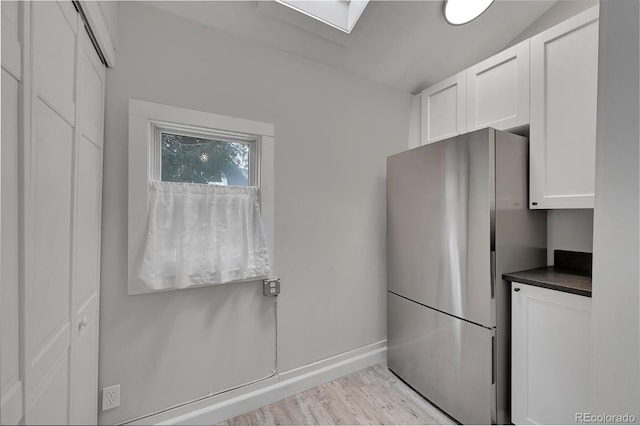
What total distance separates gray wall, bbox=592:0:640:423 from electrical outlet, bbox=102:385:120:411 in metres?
1.96

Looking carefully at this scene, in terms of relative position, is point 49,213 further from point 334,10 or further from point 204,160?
point 334,10

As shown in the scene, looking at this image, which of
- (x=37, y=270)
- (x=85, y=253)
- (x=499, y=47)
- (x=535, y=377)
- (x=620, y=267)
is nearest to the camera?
(x=620, y=267)

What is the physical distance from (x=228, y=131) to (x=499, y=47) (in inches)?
90.8

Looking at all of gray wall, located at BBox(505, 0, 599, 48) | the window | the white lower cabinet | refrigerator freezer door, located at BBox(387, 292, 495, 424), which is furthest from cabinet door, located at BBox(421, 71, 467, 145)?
the window

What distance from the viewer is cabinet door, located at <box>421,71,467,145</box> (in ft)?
6.51

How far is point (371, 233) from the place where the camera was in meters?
2.23

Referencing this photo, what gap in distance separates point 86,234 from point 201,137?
2.65 ft

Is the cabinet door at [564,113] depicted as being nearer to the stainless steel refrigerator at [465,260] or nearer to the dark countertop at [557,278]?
the stainless steel refrigerator at [465,260]

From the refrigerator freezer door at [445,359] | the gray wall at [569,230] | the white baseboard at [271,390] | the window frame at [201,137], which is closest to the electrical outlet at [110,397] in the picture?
the white baseboard at [271,390]

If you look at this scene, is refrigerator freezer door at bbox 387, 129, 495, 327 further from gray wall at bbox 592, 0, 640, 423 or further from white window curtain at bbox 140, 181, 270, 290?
white window curtain at bbox 140, 181, 270, 290

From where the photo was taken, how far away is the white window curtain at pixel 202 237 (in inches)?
55.2

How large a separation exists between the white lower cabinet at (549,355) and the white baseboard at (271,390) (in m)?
1.02

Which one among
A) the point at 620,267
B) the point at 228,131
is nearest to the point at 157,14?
the point at 228,131

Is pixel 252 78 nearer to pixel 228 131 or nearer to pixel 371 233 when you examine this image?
pixel 228 131
